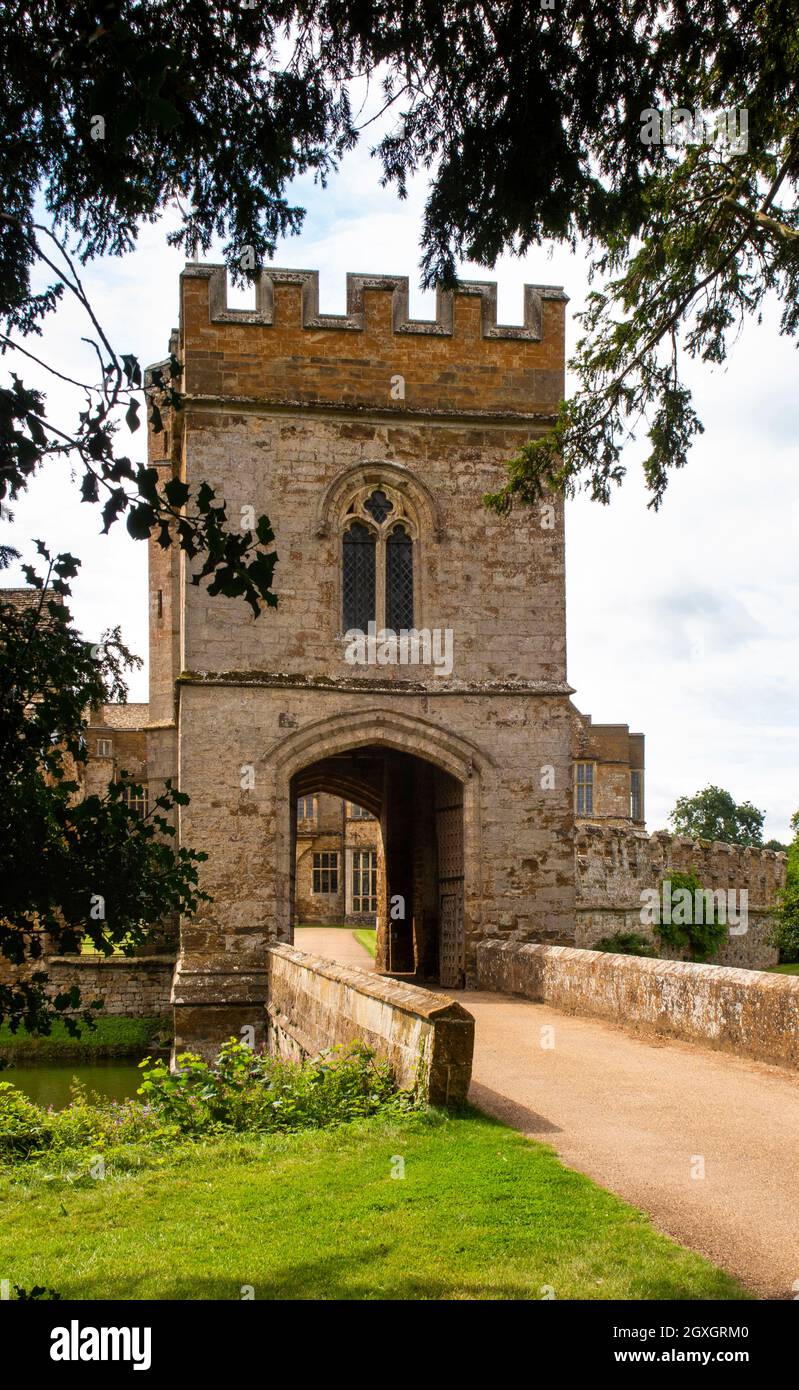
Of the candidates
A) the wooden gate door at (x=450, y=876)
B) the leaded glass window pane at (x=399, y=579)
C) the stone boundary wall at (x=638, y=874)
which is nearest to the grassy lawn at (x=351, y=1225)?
the wooden gate door at (x=450, y=876)

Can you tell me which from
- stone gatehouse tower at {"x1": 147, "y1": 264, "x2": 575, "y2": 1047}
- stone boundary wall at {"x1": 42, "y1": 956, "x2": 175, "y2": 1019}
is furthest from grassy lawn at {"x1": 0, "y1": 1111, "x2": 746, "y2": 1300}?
stone boundary wall at {"x1": 42, "y1": 956, "x2": 175, "y2": 1019}

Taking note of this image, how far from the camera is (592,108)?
5957mm

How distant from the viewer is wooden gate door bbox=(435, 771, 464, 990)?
1658 cm

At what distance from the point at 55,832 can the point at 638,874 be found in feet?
75.8

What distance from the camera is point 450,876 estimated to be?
17.2 m

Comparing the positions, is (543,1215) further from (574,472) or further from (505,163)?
(574,472)

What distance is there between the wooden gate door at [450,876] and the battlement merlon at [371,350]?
16.7ft

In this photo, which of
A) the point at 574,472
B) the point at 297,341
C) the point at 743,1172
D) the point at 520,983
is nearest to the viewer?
the point at 743,1172

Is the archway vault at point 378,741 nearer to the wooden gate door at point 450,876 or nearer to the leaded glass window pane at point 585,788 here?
the wooden gate door at point 450,876

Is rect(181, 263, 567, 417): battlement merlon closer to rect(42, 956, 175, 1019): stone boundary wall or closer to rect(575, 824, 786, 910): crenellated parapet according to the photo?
rect(42, 956, 175, 1019): stone boundary wall

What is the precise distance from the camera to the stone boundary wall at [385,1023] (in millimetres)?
7023

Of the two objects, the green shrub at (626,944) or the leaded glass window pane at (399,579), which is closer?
the leaded glass window pane at (399,579)
